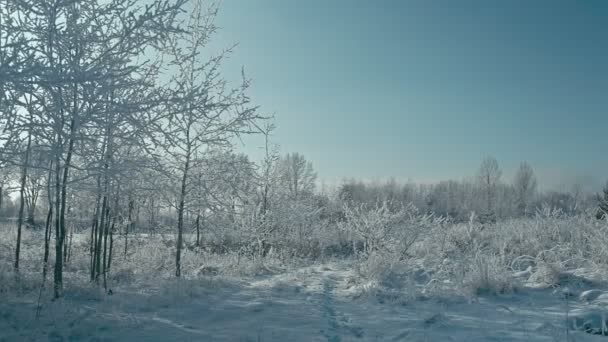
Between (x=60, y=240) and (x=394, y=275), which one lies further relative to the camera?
(x=394, y=275)

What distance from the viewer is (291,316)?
19.2ft

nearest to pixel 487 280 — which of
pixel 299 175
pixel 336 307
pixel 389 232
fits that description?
pixel 336 307

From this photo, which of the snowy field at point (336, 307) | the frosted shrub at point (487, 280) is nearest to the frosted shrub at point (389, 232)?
the snowy field at point (336, 307)

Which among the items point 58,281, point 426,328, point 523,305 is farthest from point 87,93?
point 523,305

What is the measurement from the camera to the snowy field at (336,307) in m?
4.87

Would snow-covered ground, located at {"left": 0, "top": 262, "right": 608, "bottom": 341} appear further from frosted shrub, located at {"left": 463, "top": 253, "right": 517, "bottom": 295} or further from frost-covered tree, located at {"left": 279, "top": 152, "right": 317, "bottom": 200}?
frost-covered tree, located at {"left": 279, "top": 152, "right": 317, "bottom": 200}

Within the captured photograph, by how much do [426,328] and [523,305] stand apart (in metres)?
1.93

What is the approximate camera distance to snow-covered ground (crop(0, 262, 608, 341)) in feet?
15.8

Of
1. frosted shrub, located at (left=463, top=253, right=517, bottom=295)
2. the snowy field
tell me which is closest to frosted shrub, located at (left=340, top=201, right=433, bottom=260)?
the snowy field

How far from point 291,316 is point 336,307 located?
3.43 feet

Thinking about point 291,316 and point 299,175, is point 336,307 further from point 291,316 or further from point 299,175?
point 299,175

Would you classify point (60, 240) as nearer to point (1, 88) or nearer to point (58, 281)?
point (58, 281)

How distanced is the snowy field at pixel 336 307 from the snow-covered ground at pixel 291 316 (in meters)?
0.02

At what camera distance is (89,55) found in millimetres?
6223
